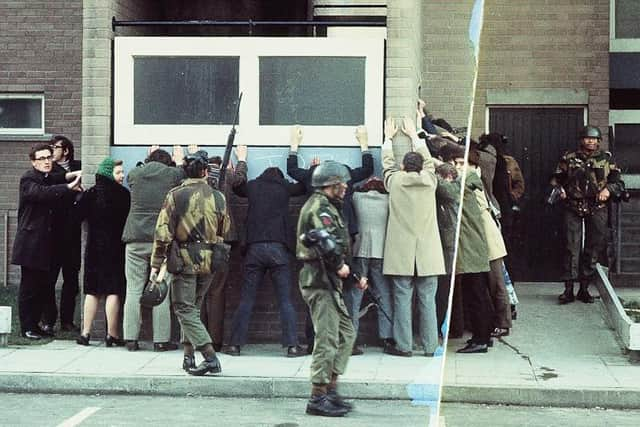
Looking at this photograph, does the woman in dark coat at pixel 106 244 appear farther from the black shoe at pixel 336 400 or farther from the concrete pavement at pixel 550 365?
the black shoe at pixel 336 400

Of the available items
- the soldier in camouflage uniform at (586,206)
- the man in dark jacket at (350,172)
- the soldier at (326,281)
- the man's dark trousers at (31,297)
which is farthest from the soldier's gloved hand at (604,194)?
the man's dark trousers at (31,297)

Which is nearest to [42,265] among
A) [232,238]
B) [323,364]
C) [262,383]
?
[232,238]

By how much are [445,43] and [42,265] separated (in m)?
5.99

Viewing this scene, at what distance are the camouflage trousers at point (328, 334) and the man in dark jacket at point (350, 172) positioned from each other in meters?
2.14

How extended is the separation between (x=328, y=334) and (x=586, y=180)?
500 centimetres

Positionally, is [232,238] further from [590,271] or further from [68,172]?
[590,271]

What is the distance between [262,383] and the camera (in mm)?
10016

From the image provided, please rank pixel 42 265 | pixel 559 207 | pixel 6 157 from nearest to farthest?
pixel 42 265, pixel 559 207, pixel 6 157

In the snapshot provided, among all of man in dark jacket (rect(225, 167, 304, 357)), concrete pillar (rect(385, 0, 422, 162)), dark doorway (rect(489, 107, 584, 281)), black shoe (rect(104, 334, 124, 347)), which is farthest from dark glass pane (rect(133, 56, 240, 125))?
dark doorway (rect(489, 107, 584, 281))

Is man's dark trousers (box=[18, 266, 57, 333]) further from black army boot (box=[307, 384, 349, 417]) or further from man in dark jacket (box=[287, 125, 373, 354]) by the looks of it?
black army boot (box=[307, 384, 349, 417])

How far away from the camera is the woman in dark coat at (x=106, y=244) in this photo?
11680mm

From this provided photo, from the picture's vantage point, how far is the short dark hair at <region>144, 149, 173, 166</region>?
37.8 ft

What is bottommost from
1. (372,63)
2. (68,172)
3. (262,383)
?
(262,383)

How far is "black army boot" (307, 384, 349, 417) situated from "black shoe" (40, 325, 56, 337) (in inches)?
160
